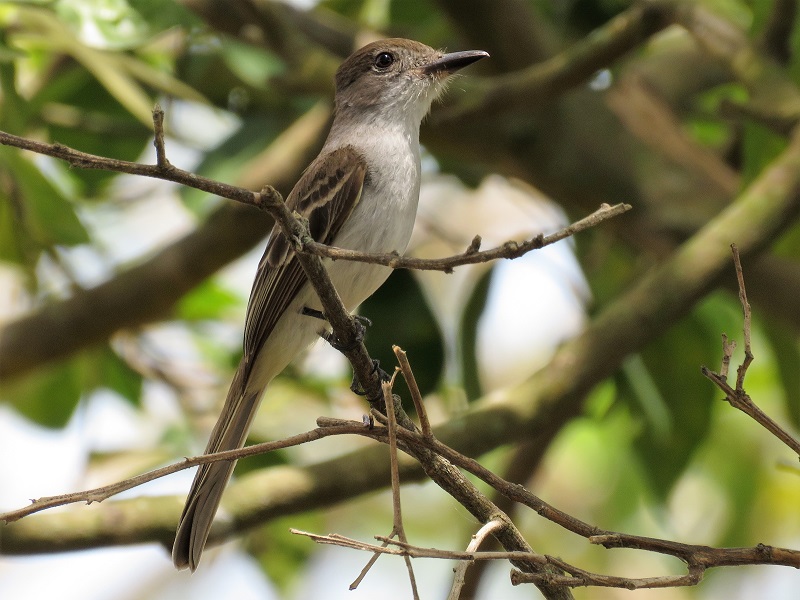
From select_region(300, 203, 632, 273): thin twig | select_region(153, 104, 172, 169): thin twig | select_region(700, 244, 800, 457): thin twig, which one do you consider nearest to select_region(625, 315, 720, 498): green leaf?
select_region(700, 244, 800, 457): thin twig

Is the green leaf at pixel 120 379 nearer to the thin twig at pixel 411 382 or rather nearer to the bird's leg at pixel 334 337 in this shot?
the bird's leg at pixel 334 337

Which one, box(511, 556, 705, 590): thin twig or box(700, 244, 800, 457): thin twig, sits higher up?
box(700, 244, 800, 457): thin twig

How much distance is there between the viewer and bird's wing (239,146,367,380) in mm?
3170

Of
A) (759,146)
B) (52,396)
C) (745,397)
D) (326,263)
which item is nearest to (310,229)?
(326,263)

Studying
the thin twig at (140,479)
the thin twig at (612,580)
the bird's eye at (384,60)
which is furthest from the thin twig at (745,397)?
the bird's eye at (384,60)

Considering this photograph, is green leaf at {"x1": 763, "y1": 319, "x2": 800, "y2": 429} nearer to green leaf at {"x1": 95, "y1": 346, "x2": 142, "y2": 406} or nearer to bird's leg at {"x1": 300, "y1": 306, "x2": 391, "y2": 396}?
bird's leg at {"x1": 300, "y1": 306, "x2": 391, "y2": 396}

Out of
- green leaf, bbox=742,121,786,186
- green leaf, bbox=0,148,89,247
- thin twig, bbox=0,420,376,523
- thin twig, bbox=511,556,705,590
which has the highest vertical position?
green leaf, bbox=742,121,786,186

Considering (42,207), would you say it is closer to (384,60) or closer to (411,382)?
(384,60)

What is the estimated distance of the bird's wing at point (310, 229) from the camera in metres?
3.17

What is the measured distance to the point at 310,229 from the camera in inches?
126

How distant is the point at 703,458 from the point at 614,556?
1029 mm

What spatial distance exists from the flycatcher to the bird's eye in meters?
0.37

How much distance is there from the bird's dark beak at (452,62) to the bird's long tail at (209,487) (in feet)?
4.02

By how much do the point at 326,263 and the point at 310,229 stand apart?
116 millimetres
